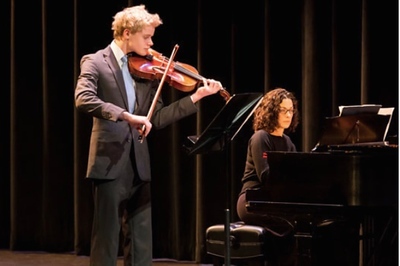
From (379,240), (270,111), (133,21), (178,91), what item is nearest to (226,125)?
(133,21)

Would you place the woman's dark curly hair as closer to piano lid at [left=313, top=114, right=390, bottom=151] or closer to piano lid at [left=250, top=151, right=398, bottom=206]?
piano lid at [left=313, top=114, right=390, bottom=151]

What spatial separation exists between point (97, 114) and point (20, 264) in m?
2.33

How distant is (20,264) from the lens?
552 centimetres

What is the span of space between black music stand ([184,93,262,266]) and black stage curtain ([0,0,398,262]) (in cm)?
125

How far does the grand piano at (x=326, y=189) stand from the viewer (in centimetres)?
364

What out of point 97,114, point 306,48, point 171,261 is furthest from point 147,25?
point 171,261

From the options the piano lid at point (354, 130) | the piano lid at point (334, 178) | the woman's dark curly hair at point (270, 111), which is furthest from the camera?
the woman's dark curly hair at point (270, 111)

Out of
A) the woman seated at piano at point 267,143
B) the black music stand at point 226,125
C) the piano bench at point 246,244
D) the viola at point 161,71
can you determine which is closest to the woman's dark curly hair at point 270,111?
the woman seated at piano at point 267,143

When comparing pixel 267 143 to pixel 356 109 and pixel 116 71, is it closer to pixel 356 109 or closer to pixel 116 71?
pixel 356 109

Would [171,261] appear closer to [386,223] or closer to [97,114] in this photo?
[386,223]

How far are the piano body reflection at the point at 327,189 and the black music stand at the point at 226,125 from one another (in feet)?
1.02

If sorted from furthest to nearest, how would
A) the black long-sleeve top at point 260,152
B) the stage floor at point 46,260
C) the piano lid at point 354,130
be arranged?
the stage floor at point 46,260 < the black long-sleeve top at point 260,152 < the piano lid at point 354,130

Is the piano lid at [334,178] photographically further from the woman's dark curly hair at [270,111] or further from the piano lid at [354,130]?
the woman's dark curly hair at [270,111]

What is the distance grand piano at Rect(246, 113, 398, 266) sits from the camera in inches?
143
